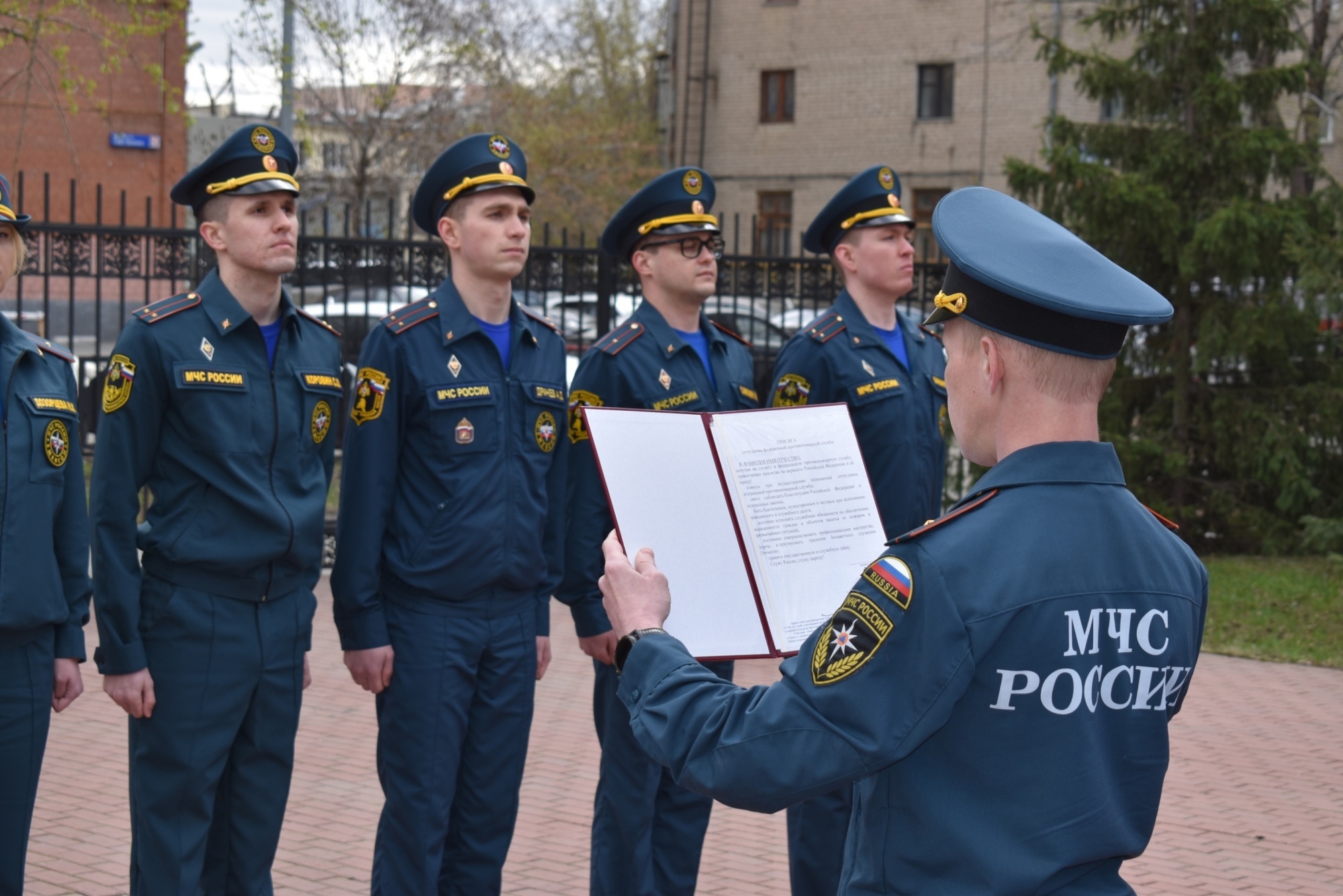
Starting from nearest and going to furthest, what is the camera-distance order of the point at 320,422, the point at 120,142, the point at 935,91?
the point at 320,422, the point at 120,142, the point at 935,91

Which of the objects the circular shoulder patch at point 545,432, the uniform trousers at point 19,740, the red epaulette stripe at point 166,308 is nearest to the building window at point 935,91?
the circular shoulder patch at point 545,432

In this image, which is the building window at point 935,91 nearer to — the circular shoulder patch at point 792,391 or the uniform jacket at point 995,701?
the circular shoulder patch at point 792,391

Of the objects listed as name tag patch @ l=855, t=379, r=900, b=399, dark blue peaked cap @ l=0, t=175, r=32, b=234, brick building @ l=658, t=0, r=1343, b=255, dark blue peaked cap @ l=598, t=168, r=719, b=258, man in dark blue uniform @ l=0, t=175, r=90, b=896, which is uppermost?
brick building @ l=658, t=0, r=1343, b=255

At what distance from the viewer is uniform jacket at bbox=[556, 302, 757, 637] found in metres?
4.44

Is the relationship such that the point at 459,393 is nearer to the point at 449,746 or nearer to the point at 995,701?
the point at 449,746

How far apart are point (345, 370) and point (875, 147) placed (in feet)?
84.1

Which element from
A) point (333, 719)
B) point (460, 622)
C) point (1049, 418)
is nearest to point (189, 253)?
point (333, 719)

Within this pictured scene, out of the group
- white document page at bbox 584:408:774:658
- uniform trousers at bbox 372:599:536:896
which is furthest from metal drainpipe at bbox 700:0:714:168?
white document page at bbox 584:408:774:658

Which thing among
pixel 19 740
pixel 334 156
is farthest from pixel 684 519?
pixel 334 156

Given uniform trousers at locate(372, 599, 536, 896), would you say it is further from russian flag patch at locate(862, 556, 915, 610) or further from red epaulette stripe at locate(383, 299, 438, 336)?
russian flag patch at locate(862, 556, 915, 610)

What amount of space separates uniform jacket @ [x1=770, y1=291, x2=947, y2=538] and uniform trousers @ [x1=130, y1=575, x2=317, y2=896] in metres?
1.97

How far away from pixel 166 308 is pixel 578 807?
2884mm

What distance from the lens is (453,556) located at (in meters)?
4.02

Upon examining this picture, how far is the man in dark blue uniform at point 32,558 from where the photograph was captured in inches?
138
